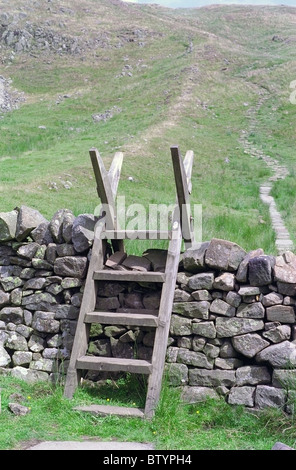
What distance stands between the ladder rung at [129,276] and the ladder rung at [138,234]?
15.3 inches

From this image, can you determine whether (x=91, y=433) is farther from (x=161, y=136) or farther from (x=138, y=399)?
(x=161, y=136)

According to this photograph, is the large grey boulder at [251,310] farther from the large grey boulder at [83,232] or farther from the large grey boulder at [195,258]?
the large grey boulder at [83,232]

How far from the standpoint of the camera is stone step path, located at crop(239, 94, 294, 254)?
30.8ft

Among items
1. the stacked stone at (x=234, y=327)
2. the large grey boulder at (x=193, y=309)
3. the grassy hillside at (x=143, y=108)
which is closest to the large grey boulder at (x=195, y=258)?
the stacked stone at (x=234, y=327)

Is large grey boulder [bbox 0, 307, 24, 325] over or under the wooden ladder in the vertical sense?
under

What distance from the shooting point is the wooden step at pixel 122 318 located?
506cm

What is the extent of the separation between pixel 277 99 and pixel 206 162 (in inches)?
632

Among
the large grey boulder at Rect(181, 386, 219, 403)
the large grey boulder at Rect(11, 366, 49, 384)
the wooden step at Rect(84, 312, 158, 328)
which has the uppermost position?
the wooden step at Rect(84, 312, 158, 328)

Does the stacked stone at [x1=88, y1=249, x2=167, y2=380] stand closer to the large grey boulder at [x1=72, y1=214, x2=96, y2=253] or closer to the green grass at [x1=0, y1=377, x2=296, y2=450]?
the large grey boulder at [x1=72, y1=214, x2=96, y2=253]

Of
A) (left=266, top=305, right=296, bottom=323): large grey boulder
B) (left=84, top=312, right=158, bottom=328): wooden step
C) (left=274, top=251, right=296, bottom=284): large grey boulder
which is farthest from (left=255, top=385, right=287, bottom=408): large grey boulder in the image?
(left=84, top=312, right=158, bottom=328): wooden step

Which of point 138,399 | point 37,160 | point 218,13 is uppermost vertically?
point 218,13

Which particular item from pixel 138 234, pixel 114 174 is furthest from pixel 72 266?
pixel 114 174

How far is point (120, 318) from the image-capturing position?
516cm

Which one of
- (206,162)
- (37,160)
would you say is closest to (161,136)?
(206,162)
